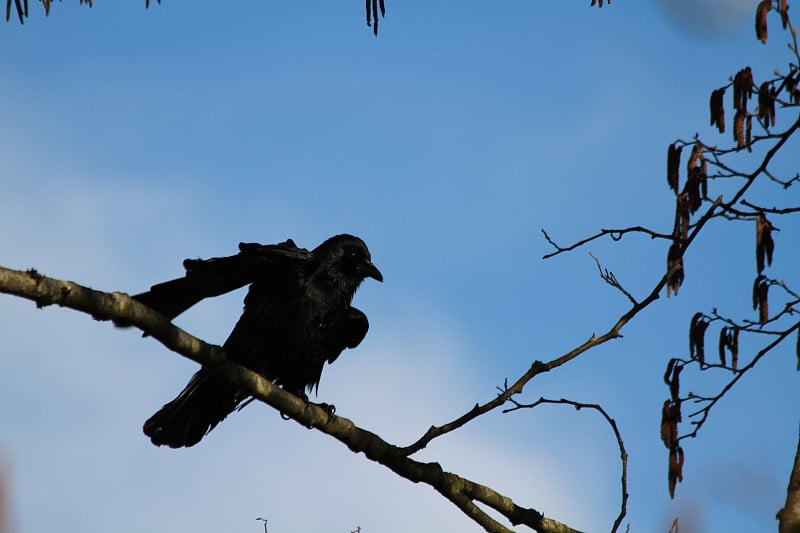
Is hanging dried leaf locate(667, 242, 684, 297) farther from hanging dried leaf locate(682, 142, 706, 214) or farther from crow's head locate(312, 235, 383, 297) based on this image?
crow's head locate(312, 235, 383, 297)

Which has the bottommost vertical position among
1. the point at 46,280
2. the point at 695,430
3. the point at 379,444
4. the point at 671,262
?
the point at 46,280

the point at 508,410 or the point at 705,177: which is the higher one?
the point at 705,177

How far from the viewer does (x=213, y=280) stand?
6043 millimetres

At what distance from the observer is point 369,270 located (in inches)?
306

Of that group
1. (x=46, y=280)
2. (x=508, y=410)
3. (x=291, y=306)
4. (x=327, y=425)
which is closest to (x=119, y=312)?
(x=46, y=280)

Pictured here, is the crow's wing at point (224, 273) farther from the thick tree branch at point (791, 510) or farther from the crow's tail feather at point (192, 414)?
the thick tree branch at point (791, 510)

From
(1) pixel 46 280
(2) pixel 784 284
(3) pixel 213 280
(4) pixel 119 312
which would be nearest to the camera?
(1) pixel 46 280

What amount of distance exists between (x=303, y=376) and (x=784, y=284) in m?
3.49

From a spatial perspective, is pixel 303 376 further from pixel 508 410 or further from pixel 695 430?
pixel 695 430

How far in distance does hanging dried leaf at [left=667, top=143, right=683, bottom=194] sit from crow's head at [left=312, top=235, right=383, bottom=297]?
2.98 m

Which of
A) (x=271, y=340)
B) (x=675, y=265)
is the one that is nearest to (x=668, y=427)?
(x=675, y=265)

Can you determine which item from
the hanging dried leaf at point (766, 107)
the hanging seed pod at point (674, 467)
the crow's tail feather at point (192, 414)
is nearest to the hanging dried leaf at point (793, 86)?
the hanging dried leaf at point (766, 107)

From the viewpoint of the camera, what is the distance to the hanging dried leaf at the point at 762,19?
4.79 meters

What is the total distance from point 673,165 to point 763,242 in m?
0.67
